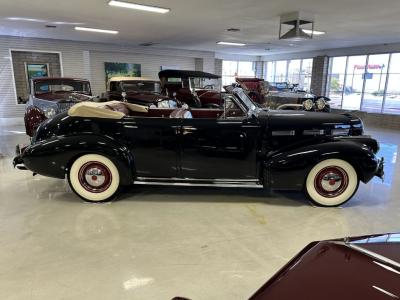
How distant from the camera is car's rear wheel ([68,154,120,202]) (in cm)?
394

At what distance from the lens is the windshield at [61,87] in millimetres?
7838

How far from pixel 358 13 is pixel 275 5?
2.05 m

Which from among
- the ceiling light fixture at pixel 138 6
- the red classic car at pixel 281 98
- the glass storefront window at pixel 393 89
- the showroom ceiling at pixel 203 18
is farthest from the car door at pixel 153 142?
the glass storefront window at pixel 393 89

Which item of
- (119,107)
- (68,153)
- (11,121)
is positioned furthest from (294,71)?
(68,153)

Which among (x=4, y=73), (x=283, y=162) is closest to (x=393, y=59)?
(x=283, y=162)

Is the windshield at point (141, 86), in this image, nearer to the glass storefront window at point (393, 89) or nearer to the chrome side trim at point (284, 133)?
the chrome side trim at point (284, 133)

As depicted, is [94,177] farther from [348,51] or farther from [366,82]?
[348,51]

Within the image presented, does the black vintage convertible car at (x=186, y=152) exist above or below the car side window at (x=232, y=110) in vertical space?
below

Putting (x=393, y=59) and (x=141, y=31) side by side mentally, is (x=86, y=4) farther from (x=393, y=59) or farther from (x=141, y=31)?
(x=393, y=59)

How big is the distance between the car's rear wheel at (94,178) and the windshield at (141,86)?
5.36m

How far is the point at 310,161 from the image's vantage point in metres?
3.72

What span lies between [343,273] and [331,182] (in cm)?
283

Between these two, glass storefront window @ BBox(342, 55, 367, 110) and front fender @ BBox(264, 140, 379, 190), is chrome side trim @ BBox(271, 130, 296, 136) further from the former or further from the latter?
glass storefront window @ BBox(342, 55, 367, 110)

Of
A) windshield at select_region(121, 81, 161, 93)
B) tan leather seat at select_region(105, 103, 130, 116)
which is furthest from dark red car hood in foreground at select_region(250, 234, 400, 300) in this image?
windshield at select_region(121, 81, 161, 93)
